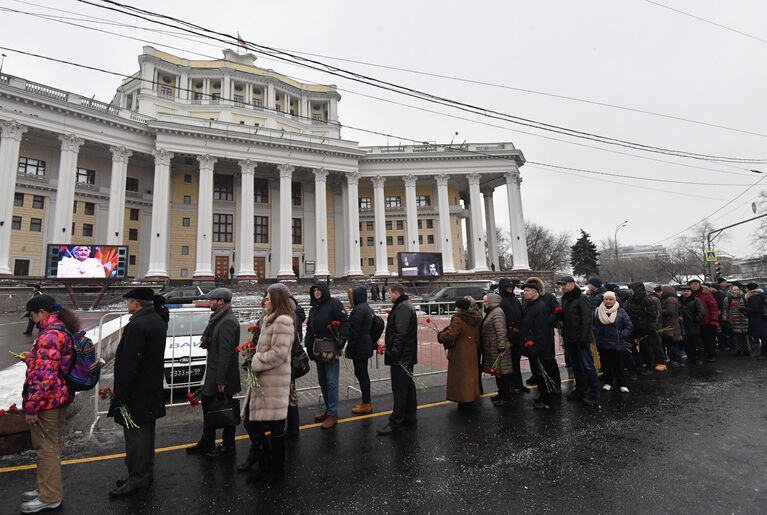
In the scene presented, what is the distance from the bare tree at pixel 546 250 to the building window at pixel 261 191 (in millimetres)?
51479

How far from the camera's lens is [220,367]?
4289mm

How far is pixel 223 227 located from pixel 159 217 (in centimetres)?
853

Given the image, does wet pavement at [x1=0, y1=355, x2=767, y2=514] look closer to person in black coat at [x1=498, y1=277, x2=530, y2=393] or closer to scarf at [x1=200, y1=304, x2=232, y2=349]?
person in black coat at [x1=498, y1=277, x2=530, y2=393]

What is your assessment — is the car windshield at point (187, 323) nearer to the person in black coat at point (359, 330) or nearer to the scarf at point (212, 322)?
the scarf at point (212, 322)

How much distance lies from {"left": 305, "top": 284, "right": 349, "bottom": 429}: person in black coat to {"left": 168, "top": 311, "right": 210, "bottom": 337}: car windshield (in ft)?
12.8

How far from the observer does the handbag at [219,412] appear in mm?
4383

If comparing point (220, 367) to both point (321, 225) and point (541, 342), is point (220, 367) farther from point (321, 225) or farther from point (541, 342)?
point (321, 225)

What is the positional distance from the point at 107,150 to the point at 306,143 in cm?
2040

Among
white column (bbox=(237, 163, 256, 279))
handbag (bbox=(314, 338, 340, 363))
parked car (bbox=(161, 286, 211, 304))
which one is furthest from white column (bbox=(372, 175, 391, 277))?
handbag (bbox=(314, 338, 340, 363))

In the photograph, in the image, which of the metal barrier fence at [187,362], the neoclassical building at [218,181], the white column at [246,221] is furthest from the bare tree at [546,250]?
the metal barrier fence at [187,362]

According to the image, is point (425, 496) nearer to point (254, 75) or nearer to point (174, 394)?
point (174, 394)

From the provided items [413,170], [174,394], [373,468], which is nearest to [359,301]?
[373,468]

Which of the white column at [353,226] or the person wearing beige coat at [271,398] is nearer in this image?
the person wearing beige coat at [271,398]

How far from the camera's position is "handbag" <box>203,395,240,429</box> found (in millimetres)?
4383
